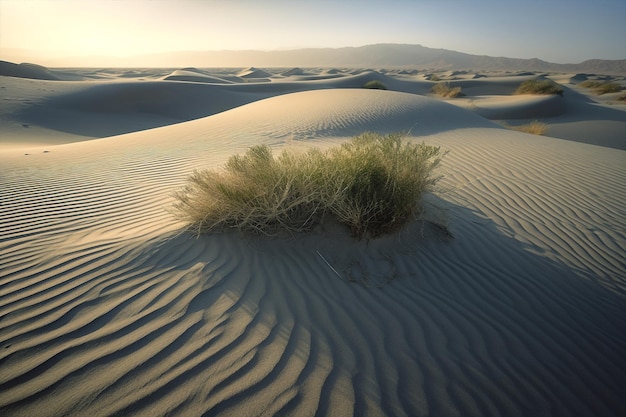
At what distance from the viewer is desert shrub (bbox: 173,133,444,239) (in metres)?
3.30

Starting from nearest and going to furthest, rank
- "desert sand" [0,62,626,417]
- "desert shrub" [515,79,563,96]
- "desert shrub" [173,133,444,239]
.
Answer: "desert sand" [0,62,626,417], "desert shrub" [173,133,444,239], "desert shrub" [515,79,563,96]

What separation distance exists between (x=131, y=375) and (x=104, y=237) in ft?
6.81

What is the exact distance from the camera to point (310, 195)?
3.21 metres

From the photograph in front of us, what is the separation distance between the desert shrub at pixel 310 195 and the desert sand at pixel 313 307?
20cm

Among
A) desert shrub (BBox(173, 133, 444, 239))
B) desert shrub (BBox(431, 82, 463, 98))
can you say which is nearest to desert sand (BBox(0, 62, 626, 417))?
desert shrub (BBox(173, 133, 444, 239))

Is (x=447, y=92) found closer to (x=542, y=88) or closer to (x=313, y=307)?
(x=542, y=88)

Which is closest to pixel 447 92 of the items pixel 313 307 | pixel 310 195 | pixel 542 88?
pixel 542 88

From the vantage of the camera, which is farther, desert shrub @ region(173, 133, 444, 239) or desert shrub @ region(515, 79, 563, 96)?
desert shrub @ region(515, 79, 563, 96)

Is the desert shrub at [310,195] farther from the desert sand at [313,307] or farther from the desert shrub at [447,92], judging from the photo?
the desert shrub at [447,92]

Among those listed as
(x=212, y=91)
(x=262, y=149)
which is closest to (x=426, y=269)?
(x=262, y=149)

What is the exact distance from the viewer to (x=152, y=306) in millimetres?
2426

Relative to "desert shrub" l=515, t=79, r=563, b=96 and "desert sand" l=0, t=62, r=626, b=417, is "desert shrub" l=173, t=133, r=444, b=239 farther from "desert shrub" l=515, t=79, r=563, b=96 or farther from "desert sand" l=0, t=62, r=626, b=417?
"desert shrub" l=515, t=79, r=563, b=96

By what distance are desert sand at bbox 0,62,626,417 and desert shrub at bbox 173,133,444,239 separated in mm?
201

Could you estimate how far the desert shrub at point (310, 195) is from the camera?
10.8 ft
